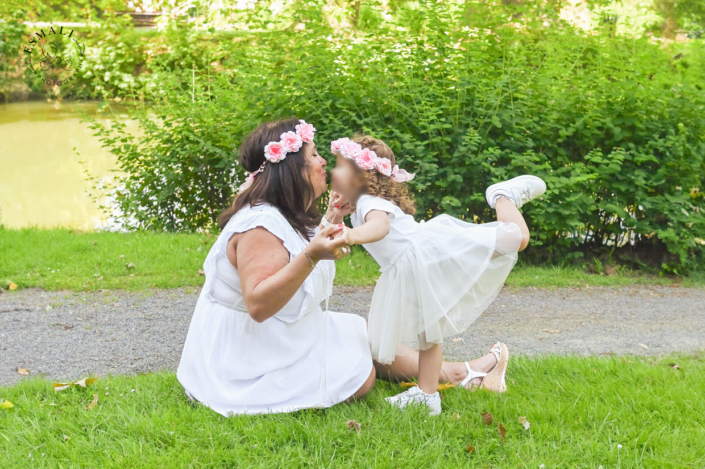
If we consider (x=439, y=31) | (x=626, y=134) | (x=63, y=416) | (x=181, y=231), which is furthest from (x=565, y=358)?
(x=181, y=231)

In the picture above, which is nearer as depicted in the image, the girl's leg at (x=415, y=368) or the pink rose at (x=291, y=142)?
the pink rose at (x=291, y=142)

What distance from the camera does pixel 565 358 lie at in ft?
12.5

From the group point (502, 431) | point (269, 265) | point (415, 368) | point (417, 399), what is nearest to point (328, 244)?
point (269, 265)

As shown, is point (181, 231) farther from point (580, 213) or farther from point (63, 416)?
point (63, 416)

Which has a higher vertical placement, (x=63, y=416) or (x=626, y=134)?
(x=626, y=134)

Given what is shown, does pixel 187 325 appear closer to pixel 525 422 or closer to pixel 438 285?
pixel 438 285

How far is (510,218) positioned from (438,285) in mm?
551

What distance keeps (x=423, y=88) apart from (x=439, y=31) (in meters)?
0.61

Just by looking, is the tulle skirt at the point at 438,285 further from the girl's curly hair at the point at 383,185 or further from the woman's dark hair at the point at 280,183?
the woman's dark hair at the point at 280,183

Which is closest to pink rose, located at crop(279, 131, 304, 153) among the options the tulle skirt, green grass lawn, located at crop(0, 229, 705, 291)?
the tulle skirt

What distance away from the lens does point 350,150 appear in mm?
3217

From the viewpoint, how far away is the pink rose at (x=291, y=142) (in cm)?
279

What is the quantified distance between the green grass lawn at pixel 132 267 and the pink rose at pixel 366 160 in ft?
9.45

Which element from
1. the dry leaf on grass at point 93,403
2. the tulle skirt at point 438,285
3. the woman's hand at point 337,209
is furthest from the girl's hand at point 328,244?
the dry leaf on grass at point 93,403
